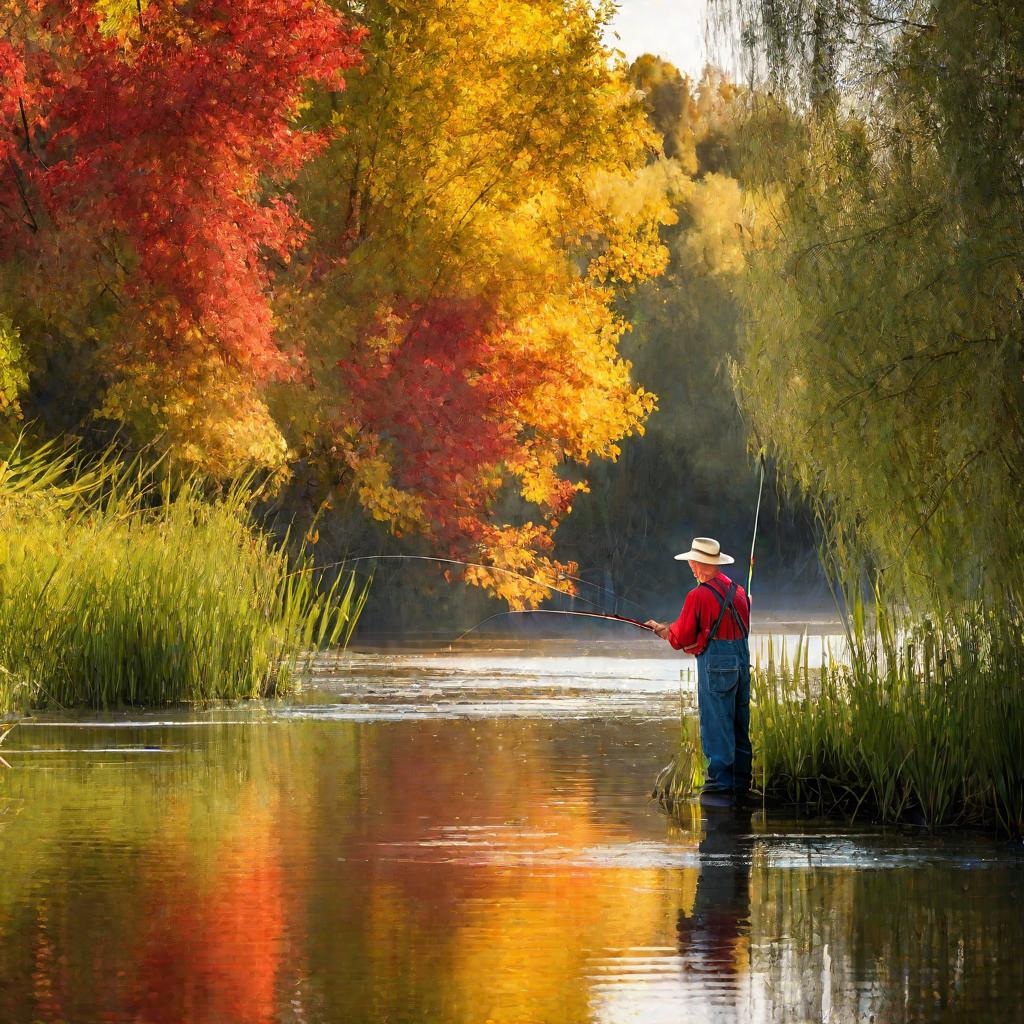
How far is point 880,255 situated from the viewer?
1319 centimetres

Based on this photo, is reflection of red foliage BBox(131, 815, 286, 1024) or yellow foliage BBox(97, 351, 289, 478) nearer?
reflection of red foliage BBox(131, 815, 286, 1024)

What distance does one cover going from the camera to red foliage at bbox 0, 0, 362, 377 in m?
27.9

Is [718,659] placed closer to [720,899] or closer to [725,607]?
[725,607]

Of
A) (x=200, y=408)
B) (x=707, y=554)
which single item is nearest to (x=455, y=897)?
(x=707, y=554)

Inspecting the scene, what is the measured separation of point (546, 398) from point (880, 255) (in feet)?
78.7

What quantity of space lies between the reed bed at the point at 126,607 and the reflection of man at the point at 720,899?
30.9ft

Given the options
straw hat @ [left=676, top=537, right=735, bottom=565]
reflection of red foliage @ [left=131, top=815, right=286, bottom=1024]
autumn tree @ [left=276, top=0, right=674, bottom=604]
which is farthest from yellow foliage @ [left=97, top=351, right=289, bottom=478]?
reflection of red foliage @ [left=131, top=815, right=286, bottom=1024]

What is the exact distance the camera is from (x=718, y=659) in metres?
14.0

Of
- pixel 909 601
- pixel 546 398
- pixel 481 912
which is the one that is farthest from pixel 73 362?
pixel 481 912

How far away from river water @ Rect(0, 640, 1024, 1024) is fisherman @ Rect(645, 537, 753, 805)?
372mm

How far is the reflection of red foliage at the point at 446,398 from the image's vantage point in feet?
114

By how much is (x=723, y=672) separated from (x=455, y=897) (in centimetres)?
380

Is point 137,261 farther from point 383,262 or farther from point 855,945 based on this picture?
point 855,945

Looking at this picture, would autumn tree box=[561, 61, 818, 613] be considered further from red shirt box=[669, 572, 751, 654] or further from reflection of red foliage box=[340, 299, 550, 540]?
red shirt box=[669, 572, 751, 654]
